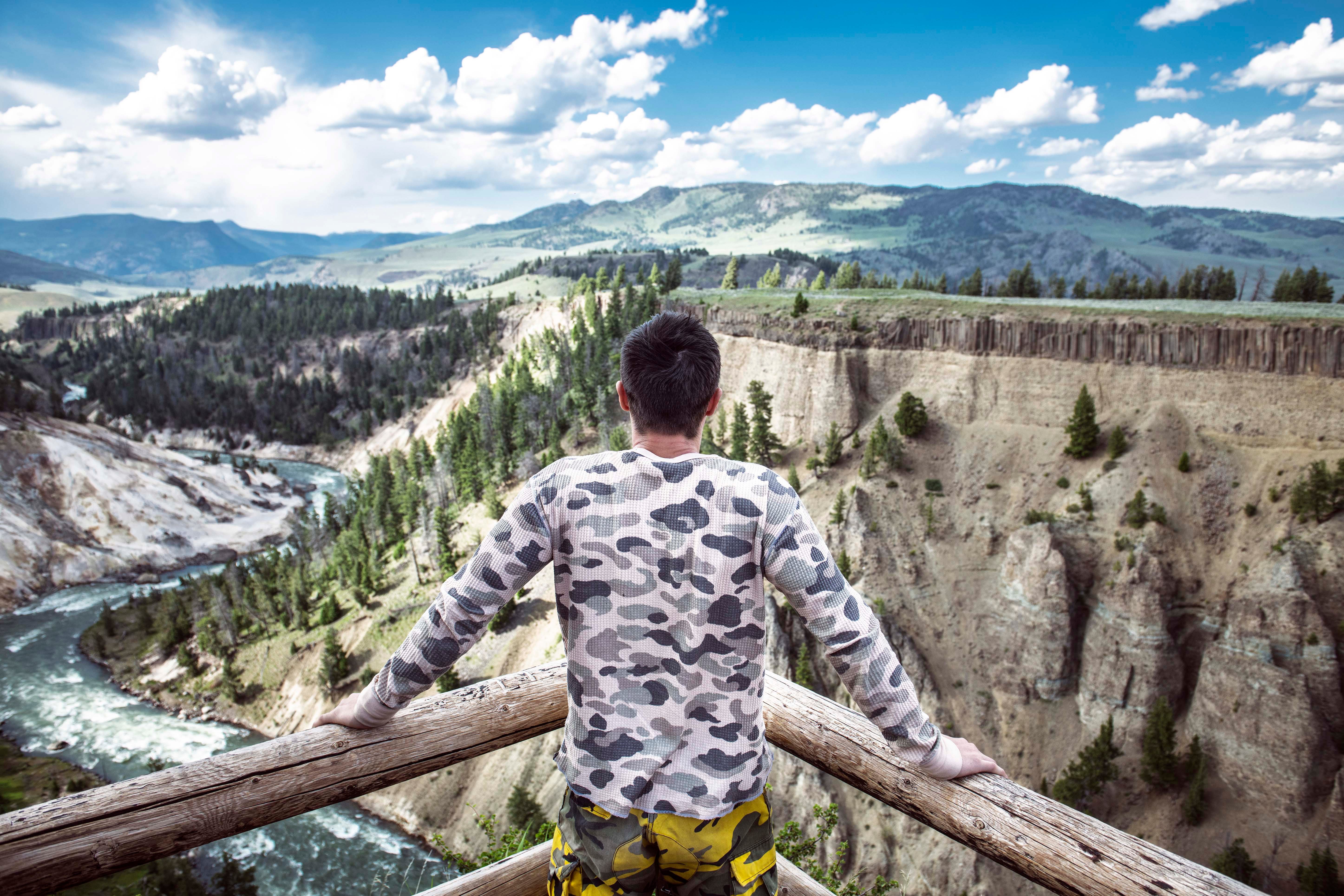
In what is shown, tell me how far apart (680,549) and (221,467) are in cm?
12677

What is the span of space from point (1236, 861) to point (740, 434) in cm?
3357

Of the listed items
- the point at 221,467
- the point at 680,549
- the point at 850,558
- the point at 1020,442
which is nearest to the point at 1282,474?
the point at 1020,442

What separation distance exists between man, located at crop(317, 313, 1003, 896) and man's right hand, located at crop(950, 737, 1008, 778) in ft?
1.67

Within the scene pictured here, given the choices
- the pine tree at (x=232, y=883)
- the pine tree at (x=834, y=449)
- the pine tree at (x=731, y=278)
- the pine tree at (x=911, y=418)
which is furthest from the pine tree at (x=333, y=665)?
the pine tree at (x=731, y=278)

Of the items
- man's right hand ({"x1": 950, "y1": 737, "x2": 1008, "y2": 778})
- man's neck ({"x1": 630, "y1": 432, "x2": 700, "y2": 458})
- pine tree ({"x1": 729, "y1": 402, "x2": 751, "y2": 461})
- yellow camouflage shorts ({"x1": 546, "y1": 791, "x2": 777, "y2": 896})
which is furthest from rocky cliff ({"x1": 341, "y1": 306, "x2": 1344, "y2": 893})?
man's neck ({"x1": 630, "y1": 432, "x2": 700, "y2": 458})

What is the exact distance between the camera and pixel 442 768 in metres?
4.34

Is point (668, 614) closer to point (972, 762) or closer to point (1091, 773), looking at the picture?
point (972, 762)

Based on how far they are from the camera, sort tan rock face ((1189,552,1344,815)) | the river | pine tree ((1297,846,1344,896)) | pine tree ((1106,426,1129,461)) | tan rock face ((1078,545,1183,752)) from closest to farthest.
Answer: pine tree ((1297,846,1344,896)), tan rock face ((1189,552,1344,815)), tan rock face ((1078,545,1183,752)), pine tree ((1106,426,1129,461)), the river

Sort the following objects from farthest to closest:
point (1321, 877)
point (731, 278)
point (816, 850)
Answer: point (731, 278)
point (1321, 877)
point (816, 850)

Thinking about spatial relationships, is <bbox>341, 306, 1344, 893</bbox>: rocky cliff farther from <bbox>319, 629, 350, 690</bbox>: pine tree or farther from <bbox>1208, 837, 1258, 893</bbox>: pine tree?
<bbox>319, 629, 350, 690</bbox>: pine tree

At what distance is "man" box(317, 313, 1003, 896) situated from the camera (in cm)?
340

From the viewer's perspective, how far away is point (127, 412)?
156875mm

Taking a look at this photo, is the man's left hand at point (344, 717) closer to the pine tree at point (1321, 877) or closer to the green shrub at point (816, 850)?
the green shrub at point (816, 850)

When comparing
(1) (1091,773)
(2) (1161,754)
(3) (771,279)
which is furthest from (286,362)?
(2) (1161,754)
